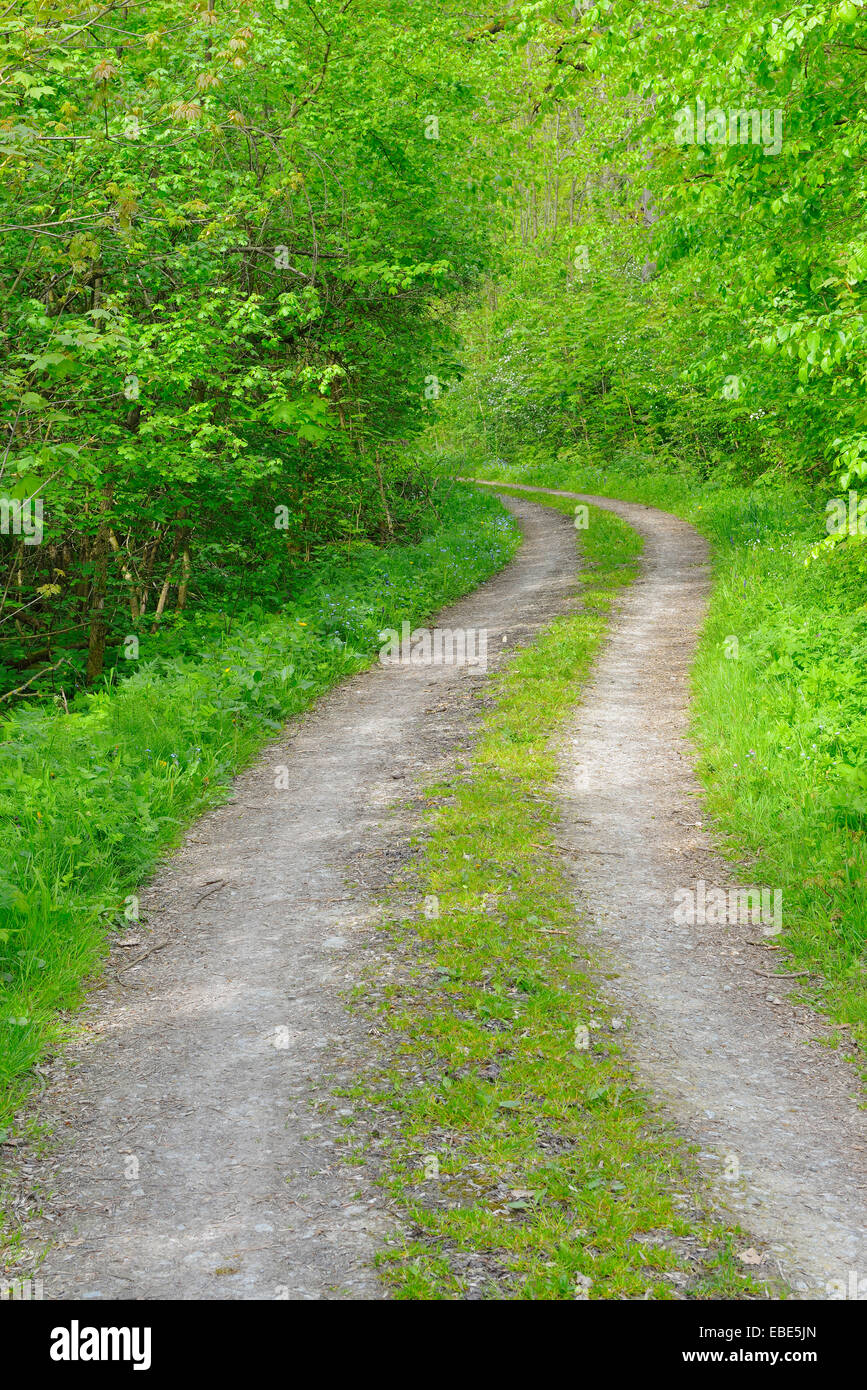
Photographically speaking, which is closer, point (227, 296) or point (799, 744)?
point (799, 744)

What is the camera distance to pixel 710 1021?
5199 mm

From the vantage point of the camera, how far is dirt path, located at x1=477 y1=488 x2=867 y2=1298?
12.5 ft

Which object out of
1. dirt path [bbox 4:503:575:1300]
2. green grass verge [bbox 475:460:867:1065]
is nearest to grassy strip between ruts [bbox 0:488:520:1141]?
dirt path [bbox 4:503:575:1300]

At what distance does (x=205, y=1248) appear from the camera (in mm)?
3623

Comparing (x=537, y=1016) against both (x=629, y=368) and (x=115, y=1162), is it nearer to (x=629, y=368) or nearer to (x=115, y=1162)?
(x=115, y=1162)

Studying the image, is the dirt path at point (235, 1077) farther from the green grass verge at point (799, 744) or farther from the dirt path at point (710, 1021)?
the green grass verge at point (799, 744)

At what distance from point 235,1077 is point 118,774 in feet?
12.1

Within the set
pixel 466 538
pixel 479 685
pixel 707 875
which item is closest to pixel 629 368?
pixel 466 538

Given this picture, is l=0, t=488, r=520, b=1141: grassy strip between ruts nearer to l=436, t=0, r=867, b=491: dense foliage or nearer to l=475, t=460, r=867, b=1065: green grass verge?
l=475, t=460, r=867, b=1065: green grass verge

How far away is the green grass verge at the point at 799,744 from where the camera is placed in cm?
584

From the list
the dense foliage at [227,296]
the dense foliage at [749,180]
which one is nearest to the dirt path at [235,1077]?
the dense foliage at [227,296]

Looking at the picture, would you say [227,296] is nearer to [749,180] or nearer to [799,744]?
[749,180]

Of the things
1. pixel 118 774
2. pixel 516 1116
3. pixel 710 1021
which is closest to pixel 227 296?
pixel 118 774
